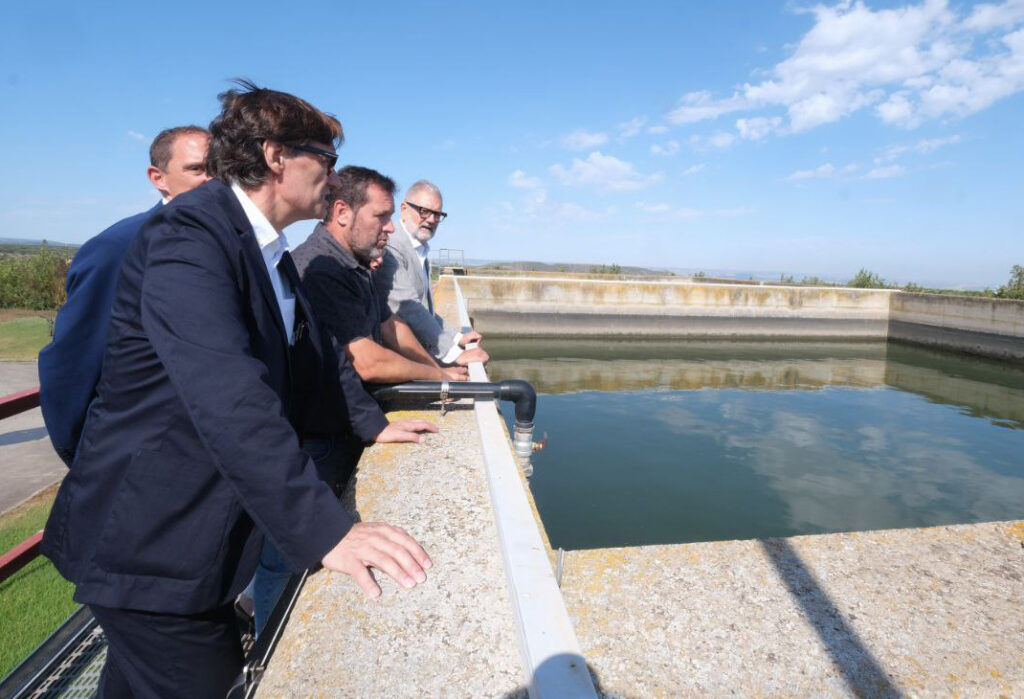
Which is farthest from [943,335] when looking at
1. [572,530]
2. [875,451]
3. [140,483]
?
[140,483]

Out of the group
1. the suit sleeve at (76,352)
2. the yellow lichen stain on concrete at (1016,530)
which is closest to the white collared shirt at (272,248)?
the suit sleeve at (76,352)

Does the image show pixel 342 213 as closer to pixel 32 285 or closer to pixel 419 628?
pixel 419 628

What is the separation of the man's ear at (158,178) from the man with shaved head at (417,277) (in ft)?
4.59

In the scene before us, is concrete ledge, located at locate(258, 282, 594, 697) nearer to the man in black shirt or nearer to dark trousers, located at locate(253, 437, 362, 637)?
dark trousers, located at locate(253, 437, 362, 637)

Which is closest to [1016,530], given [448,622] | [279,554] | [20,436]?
[448,622]

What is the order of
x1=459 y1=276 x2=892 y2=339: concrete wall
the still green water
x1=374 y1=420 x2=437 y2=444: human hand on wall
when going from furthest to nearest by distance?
x1=459 y1=276 x2=892 y2=339: concrete wall, the still green water, x1=374 y1=420 x2=437 y2=444: human hand on wall

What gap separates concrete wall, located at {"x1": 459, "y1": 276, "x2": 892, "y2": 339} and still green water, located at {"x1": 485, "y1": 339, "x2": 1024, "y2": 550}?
2784mm

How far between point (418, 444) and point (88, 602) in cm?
131

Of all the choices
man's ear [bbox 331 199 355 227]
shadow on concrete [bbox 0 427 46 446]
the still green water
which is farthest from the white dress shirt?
shadow on concrete [bbox 0 427 46 446]

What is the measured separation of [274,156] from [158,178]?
1430 millimetres

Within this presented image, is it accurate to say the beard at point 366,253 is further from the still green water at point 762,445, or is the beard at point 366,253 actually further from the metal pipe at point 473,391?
the still green water at point 762,445

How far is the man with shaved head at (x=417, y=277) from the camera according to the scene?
3713mm

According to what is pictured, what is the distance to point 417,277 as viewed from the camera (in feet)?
12.7

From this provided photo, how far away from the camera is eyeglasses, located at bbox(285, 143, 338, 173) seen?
1.42m
